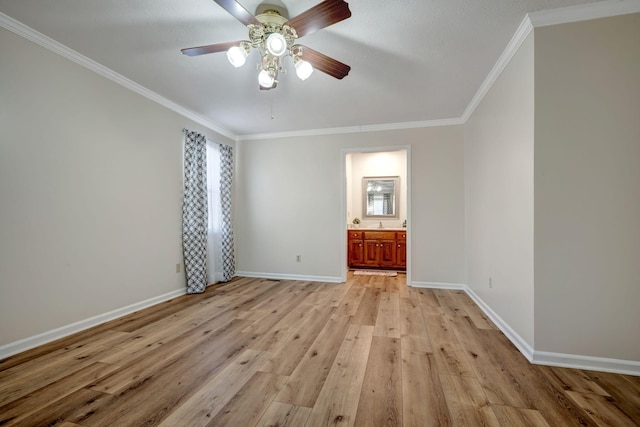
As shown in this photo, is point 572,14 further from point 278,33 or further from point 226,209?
point 226,209

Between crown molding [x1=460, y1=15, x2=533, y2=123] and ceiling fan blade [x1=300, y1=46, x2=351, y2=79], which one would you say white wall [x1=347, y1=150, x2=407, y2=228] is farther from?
ceiling fan blade [x1=300, y1=46, x2=351, y2=79]

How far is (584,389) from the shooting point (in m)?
1.67

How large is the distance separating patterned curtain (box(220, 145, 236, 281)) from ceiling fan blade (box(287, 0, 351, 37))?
308cm

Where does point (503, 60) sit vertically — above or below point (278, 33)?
above

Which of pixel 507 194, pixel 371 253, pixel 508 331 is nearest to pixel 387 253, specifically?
pixel 371 253

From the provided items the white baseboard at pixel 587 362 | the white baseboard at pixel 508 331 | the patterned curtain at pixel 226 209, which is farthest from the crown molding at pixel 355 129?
the white baseboard at pixel 587 362

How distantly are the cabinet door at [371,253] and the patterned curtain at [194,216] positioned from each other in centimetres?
298

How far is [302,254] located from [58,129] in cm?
333

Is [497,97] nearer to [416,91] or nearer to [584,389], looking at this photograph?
[416,91]

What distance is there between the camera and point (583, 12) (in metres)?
1.84

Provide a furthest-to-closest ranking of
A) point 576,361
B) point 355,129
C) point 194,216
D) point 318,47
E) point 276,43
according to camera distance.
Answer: point 355,129 → point 194,216 → point 318,47 → point 576,361 → point 276,43

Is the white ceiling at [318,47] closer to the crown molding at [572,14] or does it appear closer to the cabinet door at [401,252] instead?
the crown molding at [572,14]

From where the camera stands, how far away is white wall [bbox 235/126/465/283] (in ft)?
13.3

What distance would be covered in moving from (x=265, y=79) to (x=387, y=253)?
4.09m
